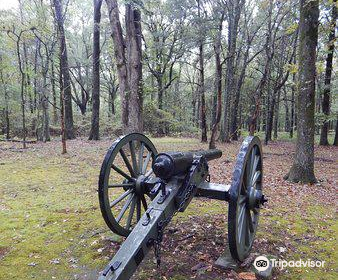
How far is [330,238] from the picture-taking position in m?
4.53

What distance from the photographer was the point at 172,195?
10.9ft

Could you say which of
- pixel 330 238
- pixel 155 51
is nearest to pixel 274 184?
pixel 330 238

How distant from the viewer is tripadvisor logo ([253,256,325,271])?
11.3ft

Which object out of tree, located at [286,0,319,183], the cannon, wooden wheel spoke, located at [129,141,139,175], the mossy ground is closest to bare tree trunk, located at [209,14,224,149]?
the mossy ground

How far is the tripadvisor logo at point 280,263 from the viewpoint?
346 cm

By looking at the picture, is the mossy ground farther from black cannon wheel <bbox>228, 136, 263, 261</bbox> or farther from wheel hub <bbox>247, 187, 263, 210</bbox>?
wheel hub <bbox>247, 187, 263, 210</bbox>

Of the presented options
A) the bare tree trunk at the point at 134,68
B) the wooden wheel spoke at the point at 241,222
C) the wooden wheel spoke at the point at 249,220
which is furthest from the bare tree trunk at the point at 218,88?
the wooden wheel spoke at the point at 241,222

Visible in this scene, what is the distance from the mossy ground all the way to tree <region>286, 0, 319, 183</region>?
93cm

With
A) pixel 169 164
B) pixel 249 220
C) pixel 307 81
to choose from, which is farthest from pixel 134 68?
pixel 249 220

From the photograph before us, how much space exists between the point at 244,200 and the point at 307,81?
5.26 metres

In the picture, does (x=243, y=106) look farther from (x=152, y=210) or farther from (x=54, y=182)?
(x=152, y=210)

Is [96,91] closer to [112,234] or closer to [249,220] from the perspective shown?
[112,234]

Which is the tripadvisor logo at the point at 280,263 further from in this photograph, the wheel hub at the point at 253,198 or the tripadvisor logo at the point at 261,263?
the wheel hub at the point at 253,198

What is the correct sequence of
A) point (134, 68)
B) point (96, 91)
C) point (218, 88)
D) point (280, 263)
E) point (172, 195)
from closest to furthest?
1. point (172, 195)
2. point (280, 263)
3. point (134, 68)
4. point (218, 88)
5. point (96, 91)
